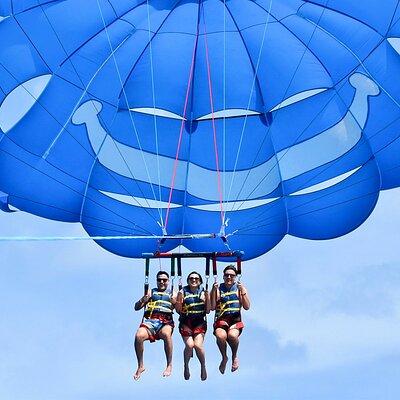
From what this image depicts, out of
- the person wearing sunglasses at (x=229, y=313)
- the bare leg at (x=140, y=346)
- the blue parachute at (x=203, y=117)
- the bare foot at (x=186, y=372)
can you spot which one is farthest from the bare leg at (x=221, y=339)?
the blue parachute at (x=203, y=117)

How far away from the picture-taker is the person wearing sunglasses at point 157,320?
12.7 metres

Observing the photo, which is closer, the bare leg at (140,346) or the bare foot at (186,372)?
the bare leg at (140,346)

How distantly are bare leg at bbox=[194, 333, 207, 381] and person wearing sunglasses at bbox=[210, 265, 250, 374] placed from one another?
0.64ft

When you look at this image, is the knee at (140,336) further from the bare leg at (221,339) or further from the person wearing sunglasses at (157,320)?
the bare leg at (221,339)

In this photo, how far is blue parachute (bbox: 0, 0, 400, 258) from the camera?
14242 mm

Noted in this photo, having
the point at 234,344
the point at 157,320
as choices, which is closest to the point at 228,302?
the point at 234,344

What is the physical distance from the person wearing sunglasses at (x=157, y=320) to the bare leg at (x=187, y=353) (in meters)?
0.18

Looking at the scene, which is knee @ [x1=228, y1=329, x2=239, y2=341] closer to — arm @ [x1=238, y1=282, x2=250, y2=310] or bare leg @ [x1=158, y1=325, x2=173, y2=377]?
arm @ [x1=238, y1=282, x2=250, y2=310]

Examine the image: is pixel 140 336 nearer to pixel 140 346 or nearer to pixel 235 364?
pixel 140 346

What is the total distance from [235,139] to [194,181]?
831mm

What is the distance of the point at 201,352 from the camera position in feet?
41.9

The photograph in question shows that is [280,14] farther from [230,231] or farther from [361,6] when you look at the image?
[230,231]

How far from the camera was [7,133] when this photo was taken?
14703 mm

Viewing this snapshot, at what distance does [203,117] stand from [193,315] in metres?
3.38
